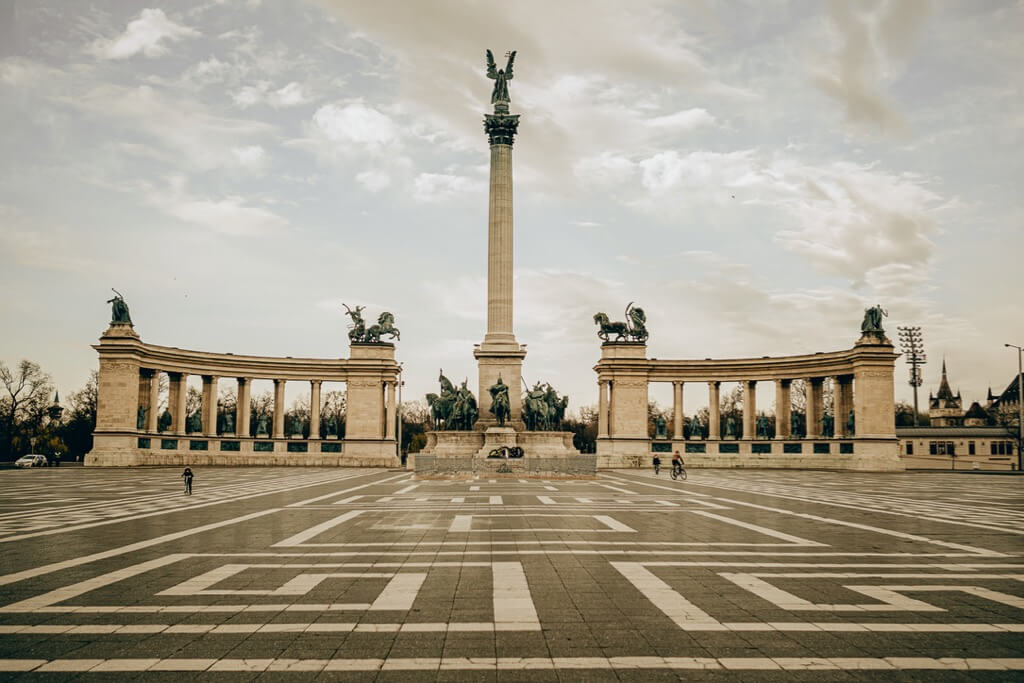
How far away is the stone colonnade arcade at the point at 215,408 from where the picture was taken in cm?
7081

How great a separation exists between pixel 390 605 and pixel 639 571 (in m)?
4.99

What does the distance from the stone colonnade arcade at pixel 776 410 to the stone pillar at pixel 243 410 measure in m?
37.3

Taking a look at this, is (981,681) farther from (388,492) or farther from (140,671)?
(388,492)

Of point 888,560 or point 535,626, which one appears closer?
point 535,626

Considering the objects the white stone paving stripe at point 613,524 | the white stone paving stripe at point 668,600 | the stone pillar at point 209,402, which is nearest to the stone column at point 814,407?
the white stone paving stripe at point 613,524

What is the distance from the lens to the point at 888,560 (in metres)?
15.7

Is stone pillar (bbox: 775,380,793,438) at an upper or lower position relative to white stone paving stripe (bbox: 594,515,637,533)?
upper

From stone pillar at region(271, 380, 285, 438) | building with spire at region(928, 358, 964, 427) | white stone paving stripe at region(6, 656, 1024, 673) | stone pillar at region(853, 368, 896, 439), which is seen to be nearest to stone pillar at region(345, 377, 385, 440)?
stone pillar at region(271, 380, 285, 438)

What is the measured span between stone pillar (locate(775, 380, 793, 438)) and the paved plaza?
183 ft

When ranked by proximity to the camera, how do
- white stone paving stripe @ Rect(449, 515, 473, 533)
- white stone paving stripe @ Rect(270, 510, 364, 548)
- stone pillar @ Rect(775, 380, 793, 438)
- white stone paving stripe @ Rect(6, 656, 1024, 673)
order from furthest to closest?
stone pillar @ Rect(775, 380, 793, 438) → white stone paving stripe @ Rect(449, 515, 473, 533) → white stone paving stripe @ Rect(270, 510, 364, 548) → white stone paving stripe @ Rect(6, 656, 1024, 673)

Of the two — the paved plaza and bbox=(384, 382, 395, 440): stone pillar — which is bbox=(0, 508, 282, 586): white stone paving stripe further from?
bbox=(384, 382, 395, 440): stone pillar

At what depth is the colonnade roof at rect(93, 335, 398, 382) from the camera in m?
76.1

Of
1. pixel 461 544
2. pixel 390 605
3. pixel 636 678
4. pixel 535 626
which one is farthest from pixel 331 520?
pixel 636 678

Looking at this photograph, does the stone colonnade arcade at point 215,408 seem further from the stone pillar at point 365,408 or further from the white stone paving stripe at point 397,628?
the white stone paving stripe at point 397,628
